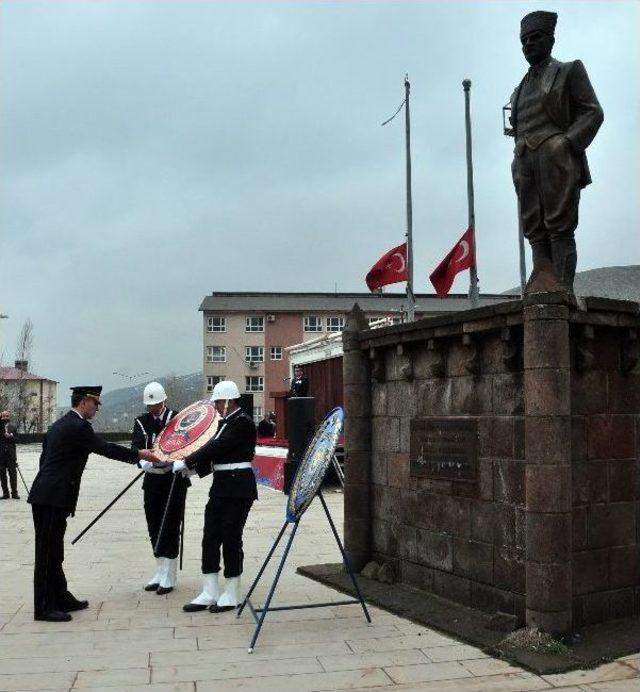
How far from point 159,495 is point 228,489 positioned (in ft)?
4.90

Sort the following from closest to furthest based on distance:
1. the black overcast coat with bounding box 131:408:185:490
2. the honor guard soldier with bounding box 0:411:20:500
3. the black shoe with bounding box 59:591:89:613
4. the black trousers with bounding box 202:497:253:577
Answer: the black trousers with bounding box 202:497:253:577 < the black shoe with bounding box 59:591:89:613 < the black overcast coat with bounding box 131:408:185:490 < the honor guard soldier with bounding box 0:411:20:500

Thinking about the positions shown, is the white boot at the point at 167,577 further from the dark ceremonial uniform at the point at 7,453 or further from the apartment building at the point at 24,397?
the apartment building at the point at 24,397

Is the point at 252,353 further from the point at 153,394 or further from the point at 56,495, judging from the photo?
the point at 56,495

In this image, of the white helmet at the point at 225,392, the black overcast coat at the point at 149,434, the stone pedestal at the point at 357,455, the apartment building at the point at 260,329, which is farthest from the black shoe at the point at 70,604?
the apartment building at the point at 260,329

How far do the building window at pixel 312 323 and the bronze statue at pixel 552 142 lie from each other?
66.3 metres

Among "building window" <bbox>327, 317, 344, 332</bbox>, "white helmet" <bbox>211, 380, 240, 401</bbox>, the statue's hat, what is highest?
"building window" <bbox>327, 317, 344, 332</bbox>

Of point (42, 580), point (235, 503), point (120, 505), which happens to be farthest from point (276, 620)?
point (120, 505)

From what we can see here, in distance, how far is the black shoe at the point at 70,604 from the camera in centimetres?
771

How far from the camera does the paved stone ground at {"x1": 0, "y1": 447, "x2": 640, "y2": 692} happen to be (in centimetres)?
555

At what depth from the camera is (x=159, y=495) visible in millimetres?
8773

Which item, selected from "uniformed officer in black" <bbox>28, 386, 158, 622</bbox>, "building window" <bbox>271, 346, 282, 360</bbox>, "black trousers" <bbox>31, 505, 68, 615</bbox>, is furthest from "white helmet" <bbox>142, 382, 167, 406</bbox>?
"building window" <bbox>271, 346, 282, 360</bbox>

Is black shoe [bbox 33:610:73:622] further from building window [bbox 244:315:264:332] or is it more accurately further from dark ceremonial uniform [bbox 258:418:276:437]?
building window [bbox 244:315:264:332]

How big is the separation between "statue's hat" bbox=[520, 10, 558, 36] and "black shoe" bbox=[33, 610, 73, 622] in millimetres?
6825

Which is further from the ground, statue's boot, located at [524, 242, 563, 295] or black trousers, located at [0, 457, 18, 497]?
statue's boot, located at [524, 242, 563, 295]
